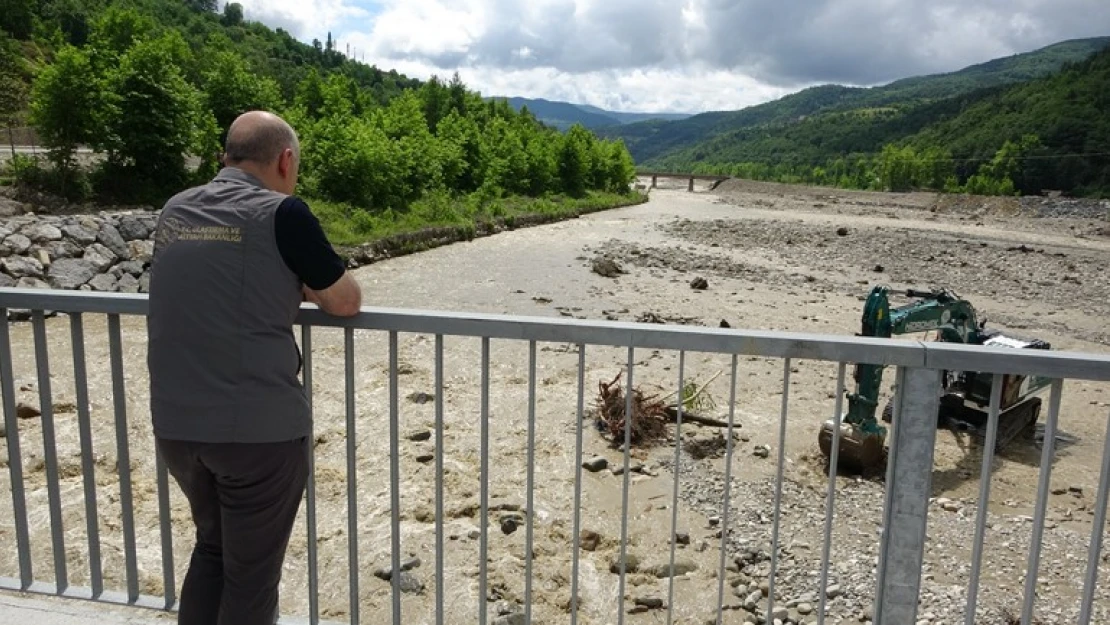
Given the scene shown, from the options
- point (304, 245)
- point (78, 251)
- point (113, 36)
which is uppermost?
point (113, 36)

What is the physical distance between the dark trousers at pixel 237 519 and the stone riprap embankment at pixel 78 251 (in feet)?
41.0

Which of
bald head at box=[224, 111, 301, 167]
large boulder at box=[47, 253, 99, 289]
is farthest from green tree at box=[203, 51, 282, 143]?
bald head at box=[224, 111, 301, 167]

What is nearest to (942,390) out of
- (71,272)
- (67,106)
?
(71,272)

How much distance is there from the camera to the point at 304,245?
2232 millimetres

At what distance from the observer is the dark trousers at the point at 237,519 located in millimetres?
2271

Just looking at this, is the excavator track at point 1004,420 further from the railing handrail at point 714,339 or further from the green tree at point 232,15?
the green tree at point 232,15

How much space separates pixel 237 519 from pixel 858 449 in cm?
700

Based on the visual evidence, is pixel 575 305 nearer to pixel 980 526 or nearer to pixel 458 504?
pixel 458 504

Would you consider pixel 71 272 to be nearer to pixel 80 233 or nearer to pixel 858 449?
pixel 80 233

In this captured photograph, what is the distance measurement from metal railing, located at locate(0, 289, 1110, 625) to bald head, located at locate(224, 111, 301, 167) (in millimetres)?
517

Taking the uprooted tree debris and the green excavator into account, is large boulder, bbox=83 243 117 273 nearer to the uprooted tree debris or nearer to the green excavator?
the uprooted tree debris

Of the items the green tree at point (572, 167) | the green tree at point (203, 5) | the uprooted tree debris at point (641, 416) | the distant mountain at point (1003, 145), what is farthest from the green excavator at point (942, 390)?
the green tree at point (203, 5)

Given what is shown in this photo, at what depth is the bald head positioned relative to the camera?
240 centimetres

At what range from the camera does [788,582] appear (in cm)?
562
